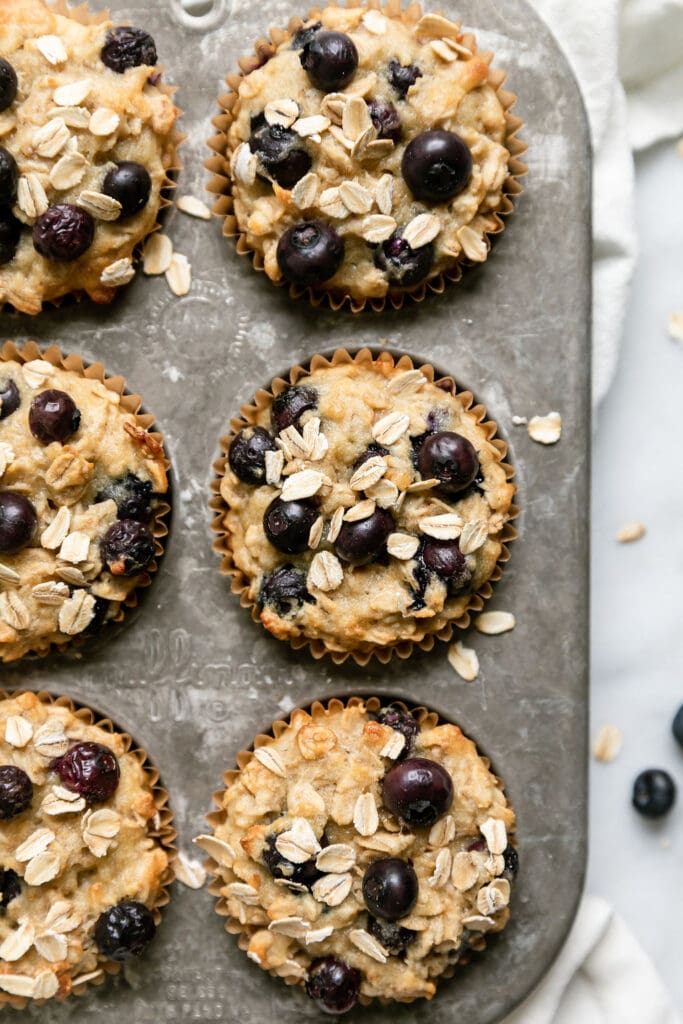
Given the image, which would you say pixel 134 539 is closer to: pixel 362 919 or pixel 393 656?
pixel 393 656

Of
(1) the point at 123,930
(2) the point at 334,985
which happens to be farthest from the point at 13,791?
(2) the point at 334,985

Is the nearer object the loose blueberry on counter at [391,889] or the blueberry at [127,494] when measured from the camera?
the loose blueberry on counter at [391,889]

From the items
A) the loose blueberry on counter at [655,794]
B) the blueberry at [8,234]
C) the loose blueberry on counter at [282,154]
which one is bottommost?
the loose blueberry on counter at [655,794]

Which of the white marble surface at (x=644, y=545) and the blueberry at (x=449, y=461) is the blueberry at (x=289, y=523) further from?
the white marble surface at (x=644, y=545)

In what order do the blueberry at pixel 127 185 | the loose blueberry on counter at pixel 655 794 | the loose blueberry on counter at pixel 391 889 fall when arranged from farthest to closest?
the loose blueberry on counter at pixel 655 794 → the blueberry at pixel 127 185 → the loose blueberry on counter at pixel 391 889

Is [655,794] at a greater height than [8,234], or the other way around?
[8,234]

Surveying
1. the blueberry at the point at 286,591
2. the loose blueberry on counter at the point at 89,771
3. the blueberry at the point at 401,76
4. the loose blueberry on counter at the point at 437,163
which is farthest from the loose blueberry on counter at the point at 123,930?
the blueberry at the point at 401,76

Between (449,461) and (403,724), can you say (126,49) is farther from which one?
(403,724)

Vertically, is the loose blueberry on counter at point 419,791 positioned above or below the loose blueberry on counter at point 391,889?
above
